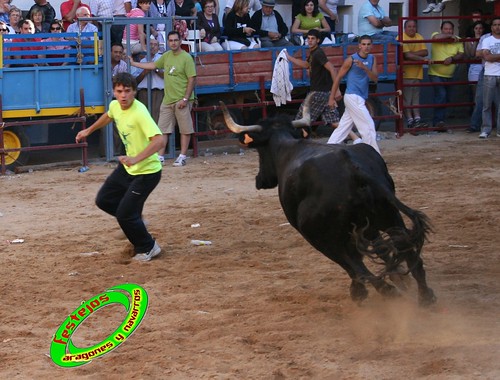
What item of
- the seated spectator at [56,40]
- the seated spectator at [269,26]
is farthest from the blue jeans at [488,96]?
the seated spectator at [56,40]

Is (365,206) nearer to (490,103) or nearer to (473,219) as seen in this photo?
(473,219)

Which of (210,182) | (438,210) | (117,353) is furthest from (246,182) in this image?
(117,353)

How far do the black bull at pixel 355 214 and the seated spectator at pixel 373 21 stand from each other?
418 inches

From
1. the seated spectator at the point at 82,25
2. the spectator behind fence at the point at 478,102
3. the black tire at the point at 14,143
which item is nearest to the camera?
the black tire at the point at 14,143

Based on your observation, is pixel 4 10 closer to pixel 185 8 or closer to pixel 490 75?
pixel 185 8

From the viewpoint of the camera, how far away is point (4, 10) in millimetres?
14148

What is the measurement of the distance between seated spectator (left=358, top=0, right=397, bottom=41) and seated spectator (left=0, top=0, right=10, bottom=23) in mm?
6368

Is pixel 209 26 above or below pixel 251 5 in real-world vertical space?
below

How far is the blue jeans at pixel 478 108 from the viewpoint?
1706 cm

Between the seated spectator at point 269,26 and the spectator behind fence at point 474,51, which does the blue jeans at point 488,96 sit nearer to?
the spectator behind fence at point 474,51

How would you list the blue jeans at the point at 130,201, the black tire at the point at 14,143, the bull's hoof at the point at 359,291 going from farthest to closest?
the black tire at the point at 14,143
the blue jeans at the point at 130,201
the bull's hoof at the point at 359,291

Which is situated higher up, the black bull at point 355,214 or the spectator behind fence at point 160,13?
the spectator behind fence at point 160,13

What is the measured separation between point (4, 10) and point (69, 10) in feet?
3.45

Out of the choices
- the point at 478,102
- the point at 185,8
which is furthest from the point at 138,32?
the point at 478,102
